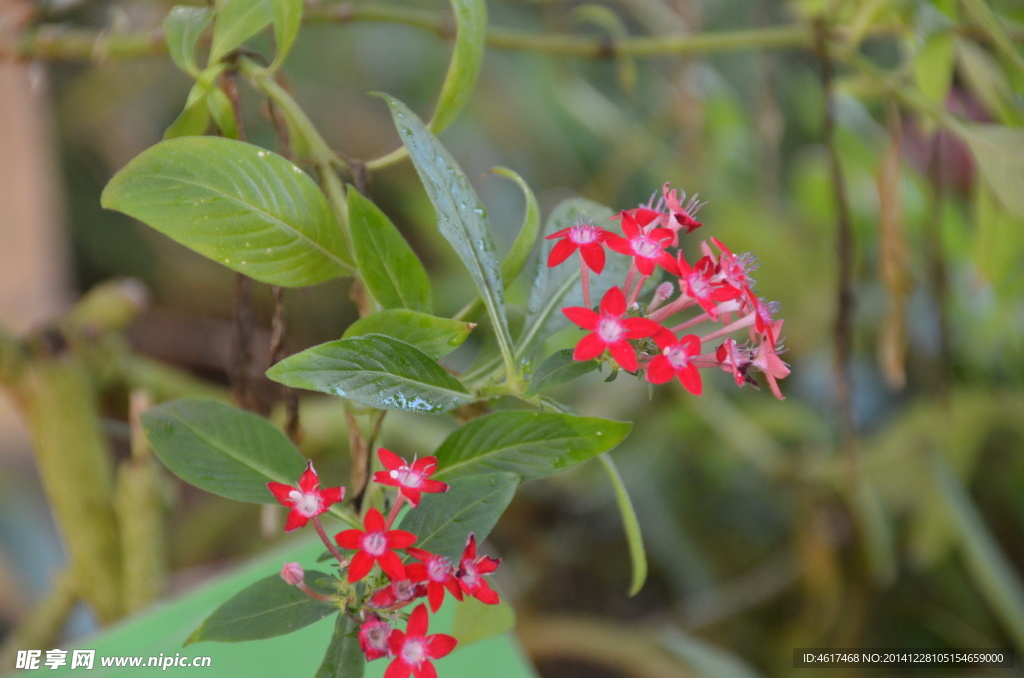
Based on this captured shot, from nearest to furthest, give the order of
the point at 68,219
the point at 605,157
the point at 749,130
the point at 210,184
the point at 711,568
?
the point at 210,184 < the point at 711,568 < the point at 749,130 < the point at 605,157 < the point at 68,219

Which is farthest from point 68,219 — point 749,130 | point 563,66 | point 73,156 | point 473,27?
point 473,27

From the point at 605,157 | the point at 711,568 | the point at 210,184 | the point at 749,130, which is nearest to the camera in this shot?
the point at 210,184

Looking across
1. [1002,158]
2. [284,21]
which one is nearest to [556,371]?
[284,21]

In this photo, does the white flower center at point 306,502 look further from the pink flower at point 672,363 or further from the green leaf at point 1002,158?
the green leaf at point 1002,158

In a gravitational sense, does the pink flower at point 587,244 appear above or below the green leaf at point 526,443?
above

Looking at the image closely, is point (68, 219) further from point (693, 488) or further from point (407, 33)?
point (693, 488)

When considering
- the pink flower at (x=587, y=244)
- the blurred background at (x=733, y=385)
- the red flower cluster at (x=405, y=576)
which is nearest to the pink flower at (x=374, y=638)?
the red flower cluster at (x=405, y=576)

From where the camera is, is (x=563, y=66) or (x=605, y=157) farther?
(x=605, y=157)
